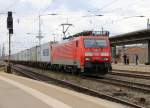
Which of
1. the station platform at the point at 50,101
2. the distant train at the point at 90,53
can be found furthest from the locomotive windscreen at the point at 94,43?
the station platform at the point at 50,101

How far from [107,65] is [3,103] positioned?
689 inches

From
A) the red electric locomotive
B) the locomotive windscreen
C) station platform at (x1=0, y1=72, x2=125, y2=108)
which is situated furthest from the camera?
the locomotive windscreen

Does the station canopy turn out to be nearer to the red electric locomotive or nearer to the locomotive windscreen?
the red electric locomotive

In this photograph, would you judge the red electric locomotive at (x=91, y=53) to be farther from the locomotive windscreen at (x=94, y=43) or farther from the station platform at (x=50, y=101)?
the station platform at (x=50, y=101)

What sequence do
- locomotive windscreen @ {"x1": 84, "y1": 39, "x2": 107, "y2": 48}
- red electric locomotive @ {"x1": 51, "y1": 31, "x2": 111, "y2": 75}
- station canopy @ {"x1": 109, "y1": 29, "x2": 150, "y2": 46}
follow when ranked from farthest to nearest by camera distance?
station canopy @ {"x1": 109, "y1": 29, "x2": 150, "y2": 46} → locomotive windscreen @ {"x1": 84, "y1": 39, "x2": 107, "y2": 48} → red electric locomotive @ {"x1": 51, "y1": 31, "x2": 111, "y2": 75}

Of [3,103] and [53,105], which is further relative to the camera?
[3,103]

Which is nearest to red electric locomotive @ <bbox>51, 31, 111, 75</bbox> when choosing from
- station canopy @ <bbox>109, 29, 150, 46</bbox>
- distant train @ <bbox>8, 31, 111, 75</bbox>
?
distant train @ <bbox>8, 31, 111, 75</bbox>

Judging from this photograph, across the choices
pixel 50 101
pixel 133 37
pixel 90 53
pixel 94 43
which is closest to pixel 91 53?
pixel 90 53

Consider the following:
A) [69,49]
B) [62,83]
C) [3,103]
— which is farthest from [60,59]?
[3,103]

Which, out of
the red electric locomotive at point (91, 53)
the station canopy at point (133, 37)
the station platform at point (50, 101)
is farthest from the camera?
the station canopy at point (133, 37)

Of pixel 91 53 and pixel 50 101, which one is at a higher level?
pixel 91 53

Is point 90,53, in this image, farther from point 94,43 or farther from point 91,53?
point 94,43

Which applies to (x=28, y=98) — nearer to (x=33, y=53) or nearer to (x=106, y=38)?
(x=106, y=38)

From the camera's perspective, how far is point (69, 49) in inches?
1405
